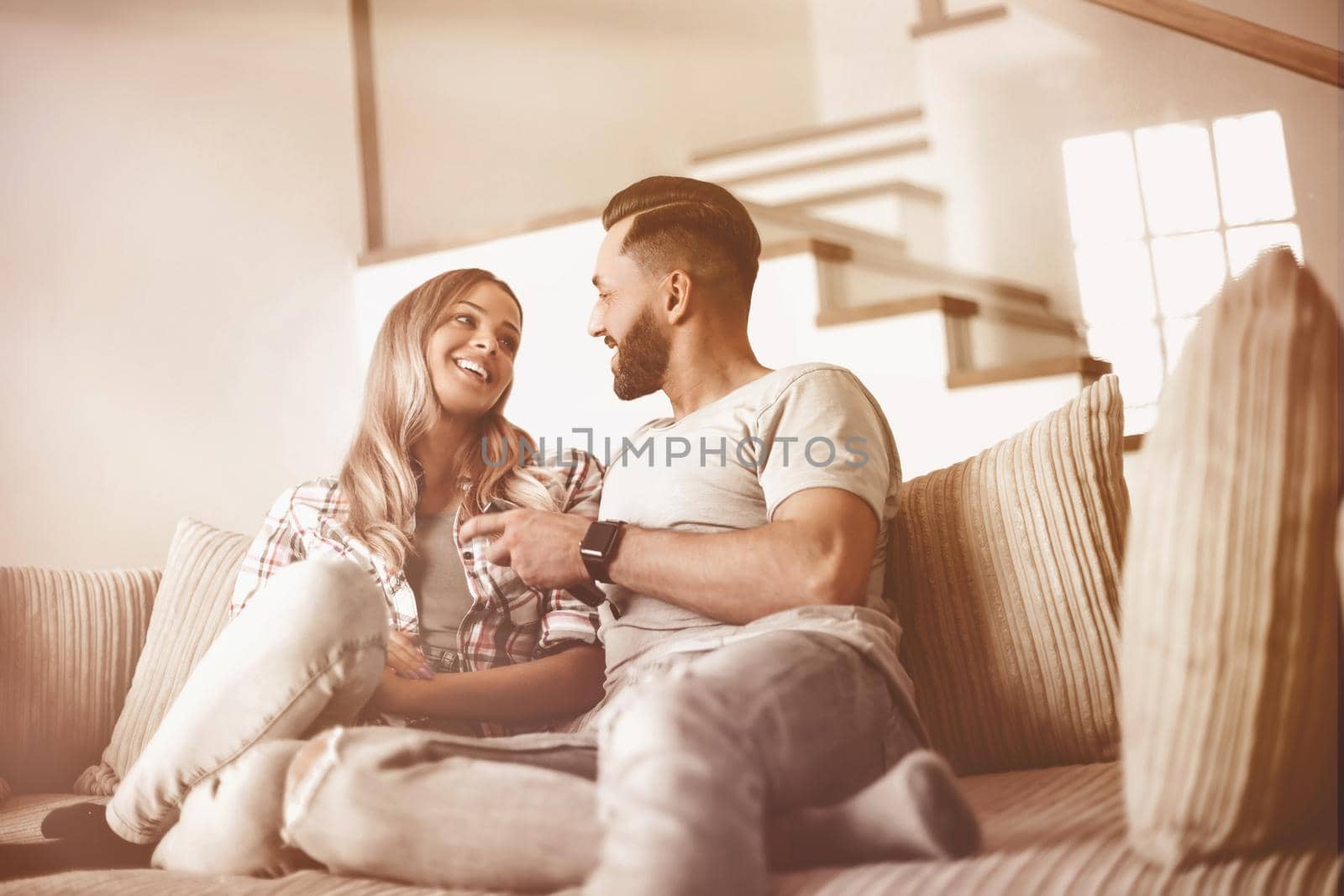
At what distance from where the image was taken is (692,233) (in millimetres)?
1318

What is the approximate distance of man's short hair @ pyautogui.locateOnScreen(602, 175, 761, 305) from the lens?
4.31ft

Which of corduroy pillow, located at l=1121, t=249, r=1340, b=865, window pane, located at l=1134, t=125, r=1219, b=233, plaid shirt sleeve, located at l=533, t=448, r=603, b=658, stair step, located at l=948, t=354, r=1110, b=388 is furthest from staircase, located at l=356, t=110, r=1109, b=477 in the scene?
corduroy pillow, located at l=1121, t=249, r=1340, b=865

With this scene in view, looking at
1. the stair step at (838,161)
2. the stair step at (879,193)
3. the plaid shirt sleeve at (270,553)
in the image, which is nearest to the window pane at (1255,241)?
the stair step at (879,193)

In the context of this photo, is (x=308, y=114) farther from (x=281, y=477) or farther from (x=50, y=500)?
(x=50, y=500)

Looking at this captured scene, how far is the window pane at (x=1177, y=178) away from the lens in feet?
6.14

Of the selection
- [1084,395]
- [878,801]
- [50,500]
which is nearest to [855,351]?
[1084,395]

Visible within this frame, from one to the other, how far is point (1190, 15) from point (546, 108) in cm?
189

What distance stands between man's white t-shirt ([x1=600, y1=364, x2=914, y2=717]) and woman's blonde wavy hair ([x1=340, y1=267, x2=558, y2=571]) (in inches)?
9.1

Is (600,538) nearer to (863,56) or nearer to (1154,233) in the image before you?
(1154,233)

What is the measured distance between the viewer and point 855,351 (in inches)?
78.3

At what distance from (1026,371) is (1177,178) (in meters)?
0.52

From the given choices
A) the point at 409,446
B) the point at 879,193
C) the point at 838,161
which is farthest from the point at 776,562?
the point at 838,161

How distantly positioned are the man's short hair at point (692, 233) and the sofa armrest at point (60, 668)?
1017 millimetres

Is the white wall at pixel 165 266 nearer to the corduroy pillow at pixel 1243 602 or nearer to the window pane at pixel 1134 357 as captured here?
the window pane at pixel 1134 357
